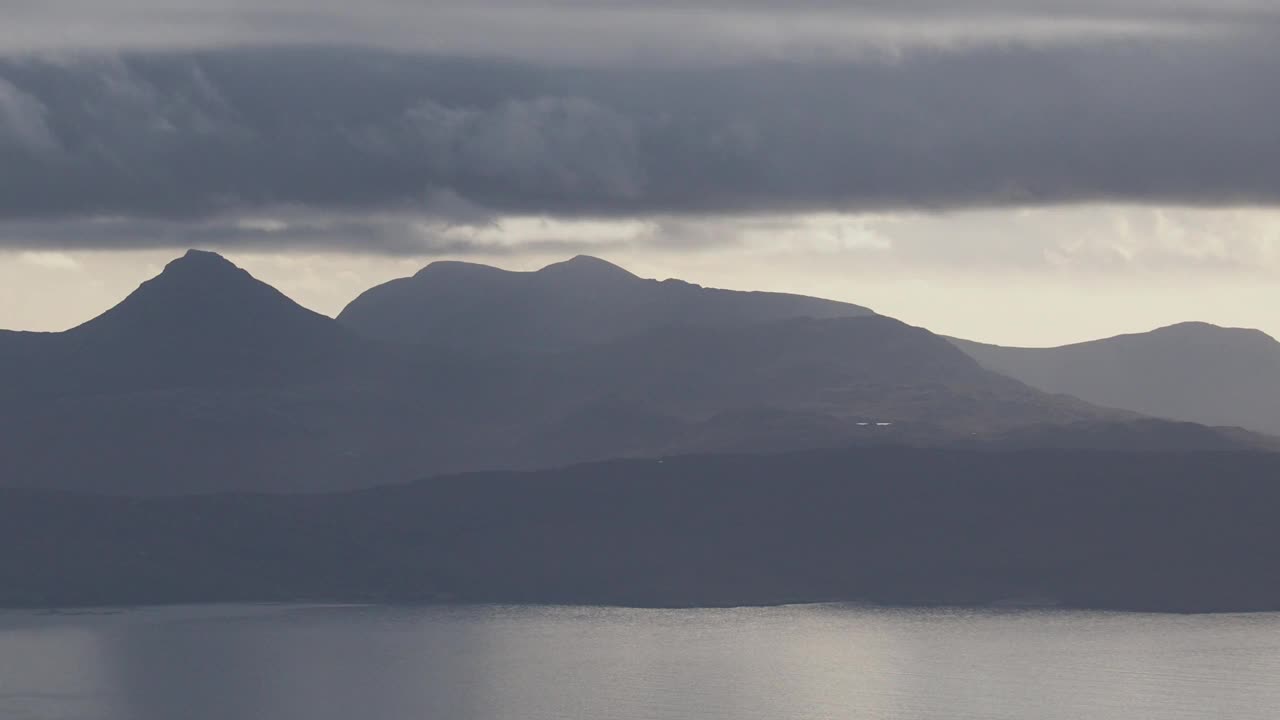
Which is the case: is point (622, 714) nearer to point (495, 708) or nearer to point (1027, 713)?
point (495, 708)

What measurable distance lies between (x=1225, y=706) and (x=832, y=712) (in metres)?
32.5

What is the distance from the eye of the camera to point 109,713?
648 feet

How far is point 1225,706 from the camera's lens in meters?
194

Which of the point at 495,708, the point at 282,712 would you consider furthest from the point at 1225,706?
the point at 282,712

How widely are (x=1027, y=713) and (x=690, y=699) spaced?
28240mm

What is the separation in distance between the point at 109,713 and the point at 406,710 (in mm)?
25073

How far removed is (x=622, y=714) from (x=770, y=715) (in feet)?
40.7

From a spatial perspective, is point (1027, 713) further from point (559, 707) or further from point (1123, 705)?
point (559, 707)

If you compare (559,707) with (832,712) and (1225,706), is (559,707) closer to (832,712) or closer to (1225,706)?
(832,712)

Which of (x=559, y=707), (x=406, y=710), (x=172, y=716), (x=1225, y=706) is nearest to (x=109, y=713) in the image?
(x=172, y=716)

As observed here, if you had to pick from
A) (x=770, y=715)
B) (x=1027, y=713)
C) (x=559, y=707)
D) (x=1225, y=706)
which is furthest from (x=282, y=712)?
(x=1225, y=706)

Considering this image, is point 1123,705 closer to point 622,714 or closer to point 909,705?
point 909,705

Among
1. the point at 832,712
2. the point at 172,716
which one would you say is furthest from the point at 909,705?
the point at 172,716

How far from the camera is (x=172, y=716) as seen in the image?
19912 cm
